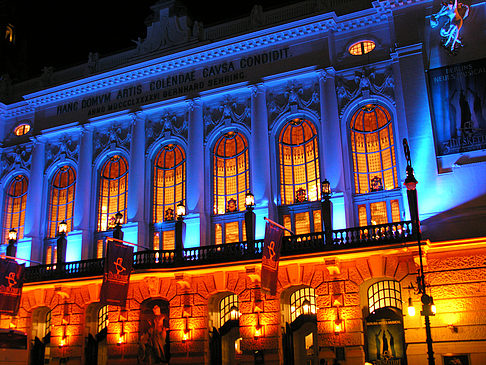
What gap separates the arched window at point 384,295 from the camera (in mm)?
27344

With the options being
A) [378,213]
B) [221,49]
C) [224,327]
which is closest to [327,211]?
[378,213]

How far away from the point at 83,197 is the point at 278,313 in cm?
1525

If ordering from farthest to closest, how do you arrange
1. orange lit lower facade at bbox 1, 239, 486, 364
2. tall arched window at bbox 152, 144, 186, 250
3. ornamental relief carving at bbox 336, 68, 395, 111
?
tall arched window at bbox 152, 144, 186, 250
ornamental relief carving at bbox 336, 68, 395, 111
orange lit lower facade at bbox 1, 239, 486, 364

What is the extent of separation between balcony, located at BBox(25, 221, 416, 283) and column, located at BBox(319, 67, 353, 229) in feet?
4.73

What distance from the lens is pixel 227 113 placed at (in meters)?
33.9

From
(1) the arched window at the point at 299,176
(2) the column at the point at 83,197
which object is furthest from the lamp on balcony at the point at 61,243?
(1) the arched window at the point at 299,176

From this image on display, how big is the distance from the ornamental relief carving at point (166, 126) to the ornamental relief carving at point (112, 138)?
1466mm

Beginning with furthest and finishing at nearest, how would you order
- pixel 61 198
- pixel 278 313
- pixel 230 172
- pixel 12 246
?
pixel 61 198 < pixel 12 246 < pixel 230 172 < pixel 278 313

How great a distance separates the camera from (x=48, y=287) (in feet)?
107

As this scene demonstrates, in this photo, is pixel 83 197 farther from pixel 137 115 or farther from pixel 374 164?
pixel 374 164

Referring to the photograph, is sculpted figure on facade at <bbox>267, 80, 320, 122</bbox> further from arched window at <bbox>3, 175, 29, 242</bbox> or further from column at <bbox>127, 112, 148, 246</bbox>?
arched window at <bbox>3, 175, 29, 242</bbox>

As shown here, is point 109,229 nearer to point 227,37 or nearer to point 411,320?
point 227,37

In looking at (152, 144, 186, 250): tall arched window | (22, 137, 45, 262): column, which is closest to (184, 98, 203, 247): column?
(152, 144, 186, 250): tall arched window

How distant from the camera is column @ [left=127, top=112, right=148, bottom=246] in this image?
33.5 m
